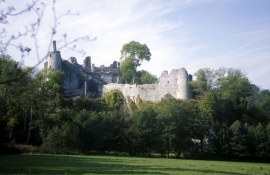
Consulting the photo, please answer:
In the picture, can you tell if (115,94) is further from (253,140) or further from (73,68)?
(253,140)

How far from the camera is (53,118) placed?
47.6 m


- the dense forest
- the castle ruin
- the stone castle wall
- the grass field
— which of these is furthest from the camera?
the castle ruin

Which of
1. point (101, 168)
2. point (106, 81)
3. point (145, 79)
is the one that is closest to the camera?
point (101, 168)

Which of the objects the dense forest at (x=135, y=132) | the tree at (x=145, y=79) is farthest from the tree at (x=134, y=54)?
the dense forest at (x=135, y=132)

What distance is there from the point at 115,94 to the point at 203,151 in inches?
890

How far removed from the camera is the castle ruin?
182 ft

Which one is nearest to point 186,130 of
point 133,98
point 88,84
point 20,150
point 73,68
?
point 133,98

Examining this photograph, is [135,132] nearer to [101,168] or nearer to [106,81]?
[101,168]

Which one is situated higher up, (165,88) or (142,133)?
(165,88)

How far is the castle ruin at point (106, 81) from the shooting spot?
5556 centimetres

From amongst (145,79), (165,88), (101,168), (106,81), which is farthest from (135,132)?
(145,79)

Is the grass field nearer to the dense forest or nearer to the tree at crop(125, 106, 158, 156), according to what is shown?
the dense forest

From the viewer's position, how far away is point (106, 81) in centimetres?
7419

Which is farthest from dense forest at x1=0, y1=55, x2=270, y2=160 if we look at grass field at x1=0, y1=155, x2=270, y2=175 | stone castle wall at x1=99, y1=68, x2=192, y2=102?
grass field at x1=0, y1=155, x2=270, y2=175
